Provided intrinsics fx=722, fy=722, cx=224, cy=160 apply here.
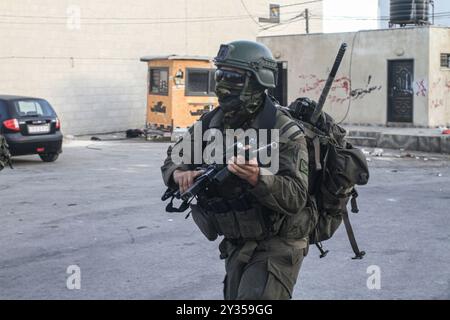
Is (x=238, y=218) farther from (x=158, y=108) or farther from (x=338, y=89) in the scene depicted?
(x=338, y=89)

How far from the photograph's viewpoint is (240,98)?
3436 millimetres

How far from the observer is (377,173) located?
44.5ft

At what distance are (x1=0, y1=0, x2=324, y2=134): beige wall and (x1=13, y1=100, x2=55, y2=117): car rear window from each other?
269 inches

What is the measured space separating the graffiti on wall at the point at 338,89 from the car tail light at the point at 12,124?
12209 mm

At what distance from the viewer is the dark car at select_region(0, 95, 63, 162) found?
14.3m

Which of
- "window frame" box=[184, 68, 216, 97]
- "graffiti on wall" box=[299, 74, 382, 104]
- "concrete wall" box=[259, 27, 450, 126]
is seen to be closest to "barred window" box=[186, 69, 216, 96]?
"window frame" box=[184, 68, 216, 97]

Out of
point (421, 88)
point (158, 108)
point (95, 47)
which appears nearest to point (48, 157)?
point (158, 108)

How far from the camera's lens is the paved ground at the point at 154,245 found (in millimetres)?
5875

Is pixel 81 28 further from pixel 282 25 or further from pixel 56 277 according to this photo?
pixel 56 277

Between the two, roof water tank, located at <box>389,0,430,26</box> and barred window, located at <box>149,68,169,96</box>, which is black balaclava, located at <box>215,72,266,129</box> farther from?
roof water tank, located at <box>389,0,430,26</box>

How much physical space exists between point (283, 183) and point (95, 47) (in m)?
22.1

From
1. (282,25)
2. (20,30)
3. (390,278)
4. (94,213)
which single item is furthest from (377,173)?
(282,25)

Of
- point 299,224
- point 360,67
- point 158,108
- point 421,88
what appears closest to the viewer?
point 299,224

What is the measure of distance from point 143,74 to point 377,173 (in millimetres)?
14155
